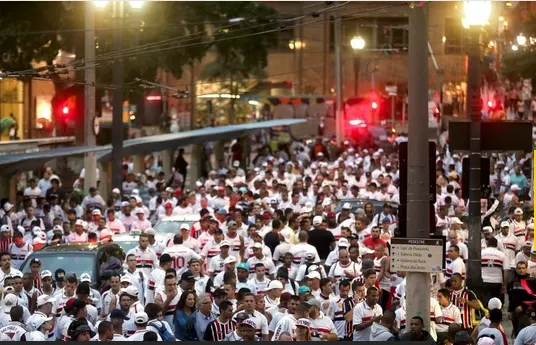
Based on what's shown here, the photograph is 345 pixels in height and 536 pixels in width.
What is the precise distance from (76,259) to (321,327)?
517cm

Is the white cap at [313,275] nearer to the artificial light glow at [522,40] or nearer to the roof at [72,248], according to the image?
the roof at [72,248]

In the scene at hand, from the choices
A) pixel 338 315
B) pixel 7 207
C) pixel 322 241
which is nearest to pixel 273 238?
pixel 322 241

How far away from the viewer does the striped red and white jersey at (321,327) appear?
49.4 feet

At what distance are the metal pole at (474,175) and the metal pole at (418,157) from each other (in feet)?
14.5

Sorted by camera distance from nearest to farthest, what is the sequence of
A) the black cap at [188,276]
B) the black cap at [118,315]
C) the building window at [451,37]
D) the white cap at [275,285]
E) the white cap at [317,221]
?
the black cap at [118,315], the white cap at [275,285], the black cap at [188,276], the white cap at [317,221], the building window at [451,37]

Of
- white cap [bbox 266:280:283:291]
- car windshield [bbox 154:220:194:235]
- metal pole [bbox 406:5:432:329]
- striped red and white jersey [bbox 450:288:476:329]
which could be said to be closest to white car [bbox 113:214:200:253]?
car windshield [bbox 154:220:194:235]

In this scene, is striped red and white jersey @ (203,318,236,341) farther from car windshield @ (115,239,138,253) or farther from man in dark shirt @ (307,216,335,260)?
car windshield @ (115,239,138,253)

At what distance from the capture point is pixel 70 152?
2981 cm

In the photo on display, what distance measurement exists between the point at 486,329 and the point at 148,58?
29.5 metres

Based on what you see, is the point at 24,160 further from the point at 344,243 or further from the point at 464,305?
the point at 464,305

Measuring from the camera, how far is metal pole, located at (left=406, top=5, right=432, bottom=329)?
14.1m

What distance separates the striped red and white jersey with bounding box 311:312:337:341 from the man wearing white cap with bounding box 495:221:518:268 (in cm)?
670

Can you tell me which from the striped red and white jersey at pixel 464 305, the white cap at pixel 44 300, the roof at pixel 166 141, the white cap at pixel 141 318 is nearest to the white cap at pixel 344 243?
the striped red and white jersey at pixel 464 305

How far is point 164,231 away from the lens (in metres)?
25.2
